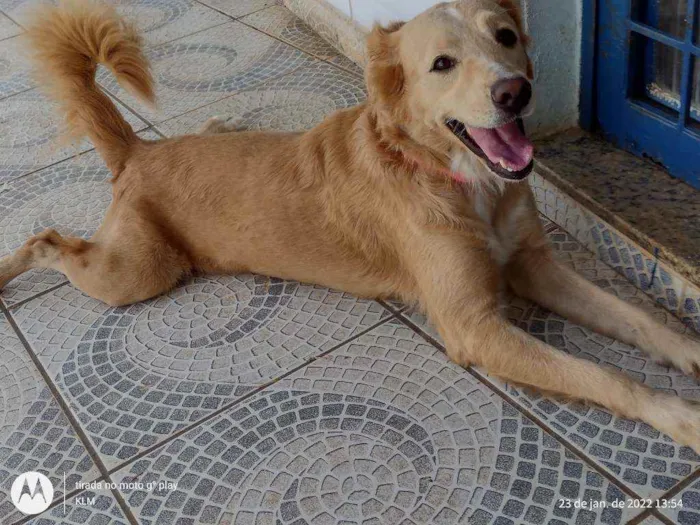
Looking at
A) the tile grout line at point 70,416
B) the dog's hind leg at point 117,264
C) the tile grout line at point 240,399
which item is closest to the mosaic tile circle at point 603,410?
the tile grout line at point 240,399

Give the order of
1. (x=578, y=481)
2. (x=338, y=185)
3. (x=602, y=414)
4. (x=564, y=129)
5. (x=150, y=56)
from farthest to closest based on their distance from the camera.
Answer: (x=150, y=56)
(x=564, y=129)
(x=338, y=185)
(x=602, y=414)
(x=578, y=481)

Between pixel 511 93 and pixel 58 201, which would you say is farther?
pixel 58 201

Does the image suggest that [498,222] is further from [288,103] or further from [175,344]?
[288,103]

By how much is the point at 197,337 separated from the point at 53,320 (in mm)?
599

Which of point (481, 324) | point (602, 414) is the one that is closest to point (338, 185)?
point (481, 324)

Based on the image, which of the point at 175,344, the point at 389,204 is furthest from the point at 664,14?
the point at 175,344

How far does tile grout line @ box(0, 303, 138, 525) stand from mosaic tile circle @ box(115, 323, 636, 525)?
28 millimetres

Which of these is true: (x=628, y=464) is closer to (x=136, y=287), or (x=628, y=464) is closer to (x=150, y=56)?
(x=136, y=287)

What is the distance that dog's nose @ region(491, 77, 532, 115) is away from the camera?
6.25 feet

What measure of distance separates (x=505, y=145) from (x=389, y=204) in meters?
0.43

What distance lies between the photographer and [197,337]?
8.34 ft

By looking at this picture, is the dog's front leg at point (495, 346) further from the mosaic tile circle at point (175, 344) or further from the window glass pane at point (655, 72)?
the window glass pane at point (655, 72)

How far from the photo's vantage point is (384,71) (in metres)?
2.19

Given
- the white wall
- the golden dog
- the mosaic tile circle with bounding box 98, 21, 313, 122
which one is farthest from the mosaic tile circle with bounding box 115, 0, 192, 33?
the white wall
